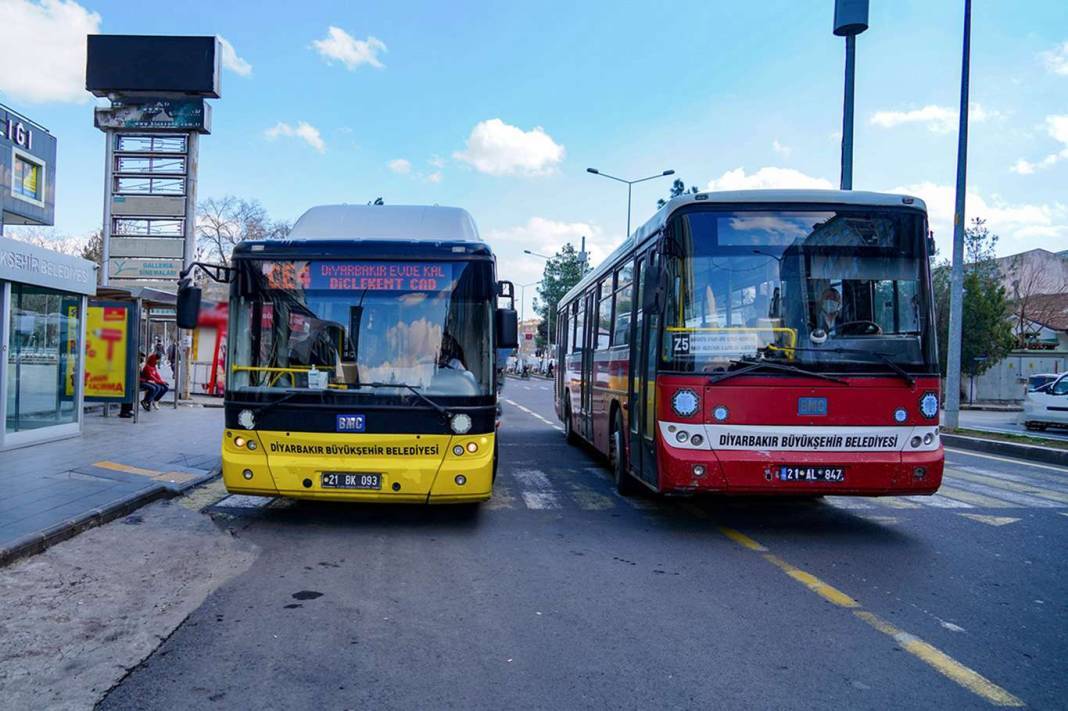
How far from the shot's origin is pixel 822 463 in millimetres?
7070

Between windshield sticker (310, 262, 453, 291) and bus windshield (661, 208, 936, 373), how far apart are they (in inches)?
85.5

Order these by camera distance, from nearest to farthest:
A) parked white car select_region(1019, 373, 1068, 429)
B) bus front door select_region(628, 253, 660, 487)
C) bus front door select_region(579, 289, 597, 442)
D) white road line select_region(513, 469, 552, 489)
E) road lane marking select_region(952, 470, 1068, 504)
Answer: bus front door select_region(628, 253, 660, 487) → road lane marking select_region(952, 470, 1068, 504) → white road line select_region(513, 469, 552, 489) → bus front door select_region(579, 289, 597, 442) → parked white car select_region(1019, 373, 1068, 429)

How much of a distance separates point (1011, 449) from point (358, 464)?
1467 centimetres

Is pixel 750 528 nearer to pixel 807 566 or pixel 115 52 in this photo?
pixel 807 566

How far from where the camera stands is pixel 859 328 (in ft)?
23.6

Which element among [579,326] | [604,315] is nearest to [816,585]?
[604,315]

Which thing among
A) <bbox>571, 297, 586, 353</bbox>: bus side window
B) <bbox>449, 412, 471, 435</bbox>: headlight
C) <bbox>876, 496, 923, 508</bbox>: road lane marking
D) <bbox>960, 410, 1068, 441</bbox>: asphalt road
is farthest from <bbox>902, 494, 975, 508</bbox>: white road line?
<bbox>960, 410, 1068, 441</bbox>: asphalt road

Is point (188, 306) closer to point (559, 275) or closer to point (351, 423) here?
point (351, 423)

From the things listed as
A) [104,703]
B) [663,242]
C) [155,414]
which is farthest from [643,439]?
[155,414]

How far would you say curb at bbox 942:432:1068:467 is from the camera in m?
15.1

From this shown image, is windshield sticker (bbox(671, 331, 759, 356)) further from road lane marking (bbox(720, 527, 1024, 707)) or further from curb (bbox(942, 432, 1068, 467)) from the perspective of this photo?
curb (bbox(942, 432, 1068, 467))

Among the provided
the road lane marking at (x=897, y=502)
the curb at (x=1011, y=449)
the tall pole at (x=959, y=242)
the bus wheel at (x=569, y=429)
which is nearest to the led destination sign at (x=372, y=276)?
the road lane marking at (x=897, y=502)

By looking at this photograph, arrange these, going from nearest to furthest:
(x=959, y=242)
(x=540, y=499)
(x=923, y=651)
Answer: (x=923, y=651)
(x=540, y=499)
(x=959, y=242)

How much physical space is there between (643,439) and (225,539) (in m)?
4.10
